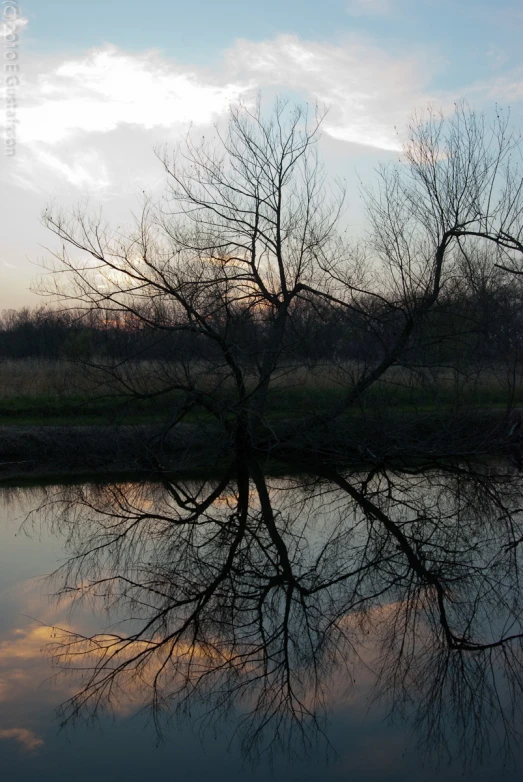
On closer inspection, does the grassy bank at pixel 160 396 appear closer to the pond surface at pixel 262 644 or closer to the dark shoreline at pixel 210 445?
the dark shoreline at pixel 210 445

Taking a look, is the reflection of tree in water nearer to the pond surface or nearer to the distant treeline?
the pond surface

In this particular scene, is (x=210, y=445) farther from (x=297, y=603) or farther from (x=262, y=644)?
(x=262, y=644)

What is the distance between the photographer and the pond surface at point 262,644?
4387 mm

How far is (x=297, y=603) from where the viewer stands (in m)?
6.83

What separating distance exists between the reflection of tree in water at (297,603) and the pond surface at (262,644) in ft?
0.06

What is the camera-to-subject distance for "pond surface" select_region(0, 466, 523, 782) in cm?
439

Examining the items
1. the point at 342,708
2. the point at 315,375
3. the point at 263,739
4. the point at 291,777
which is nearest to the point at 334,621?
the point at 342,708

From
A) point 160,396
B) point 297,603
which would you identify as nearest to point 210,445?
point 160,396

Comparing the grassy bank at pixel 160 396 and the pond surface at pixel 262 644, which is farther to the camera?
the grassy bank at pixel 160 396

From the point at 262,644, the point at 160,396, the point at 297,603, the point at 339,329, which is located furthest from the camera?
the point at 160,396

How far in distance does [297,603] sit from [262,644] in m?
0.93

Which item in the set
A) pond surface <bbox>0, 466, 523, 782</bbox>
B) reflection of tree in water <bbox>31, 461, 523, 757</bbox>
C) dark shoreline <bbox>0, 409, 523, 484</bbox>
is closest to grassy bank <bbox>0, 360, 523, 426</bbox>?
dark shoreline <bbox>0, 409, 523, 484</bbox>

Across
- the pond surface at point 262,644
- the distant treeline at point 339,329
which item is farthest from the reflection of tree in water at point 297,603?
the distant treeline at point 339,329

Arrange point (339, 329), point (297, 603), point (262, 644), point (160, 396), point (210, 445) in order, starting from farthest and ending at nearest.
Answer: point (160, 396)
point (339, 329)
point (210, 445)
point (297, 603)
point (262, 644)
